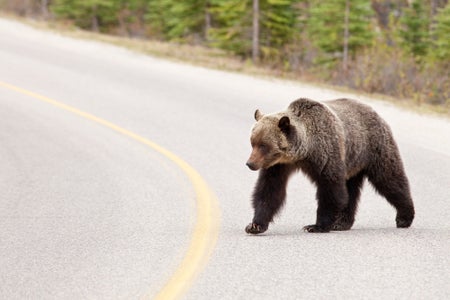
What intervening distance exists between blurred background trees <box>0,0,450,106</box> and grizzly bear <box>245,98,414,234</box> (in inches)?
340

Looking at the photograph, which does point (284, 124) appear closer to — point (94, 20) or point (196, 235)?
point (196, 235)

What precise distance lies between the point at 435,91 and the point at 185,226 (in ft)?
38.1

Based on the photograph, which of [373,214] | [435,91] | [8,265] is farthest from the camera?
[435,91]

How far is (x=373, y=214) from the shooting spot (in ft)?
24.3

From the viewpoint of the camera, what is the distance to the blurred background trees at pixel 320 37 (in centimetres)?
1709

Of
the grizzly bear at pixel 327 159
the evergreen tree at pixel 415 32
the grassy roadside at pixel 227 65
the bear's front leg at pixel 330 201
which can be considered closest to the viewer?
the grizzly bear at pixel 327 159

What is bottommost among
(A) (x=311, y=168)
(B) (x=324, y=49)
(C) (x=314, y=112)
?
(B) (x=324, y=49)

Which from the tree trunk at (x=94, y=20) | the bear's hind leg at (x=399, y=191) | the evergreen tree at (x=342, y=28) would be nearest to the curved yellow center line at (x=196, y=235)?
the bear's hind leg at (x=399, y=191)

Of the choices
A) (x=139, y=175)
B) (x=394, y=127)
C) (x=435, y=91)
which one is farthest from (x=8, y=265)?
(x=435, y=91)

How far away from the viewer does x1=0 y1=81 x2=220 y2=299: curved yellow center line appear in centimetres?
501

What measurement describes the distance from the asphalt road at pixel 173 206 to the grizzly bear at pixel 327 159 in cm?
23

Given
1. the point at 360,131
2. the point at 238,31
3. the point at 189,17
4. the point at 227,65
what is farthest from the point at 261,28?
the point at 360,131

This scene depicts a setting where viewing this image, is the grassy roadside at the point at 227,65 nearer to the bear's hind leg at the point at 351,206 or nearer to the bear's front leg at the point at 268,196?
the bear's hind leg at the point at 351,206

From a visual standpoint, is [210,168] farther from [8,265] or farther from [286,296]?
[286,296]
